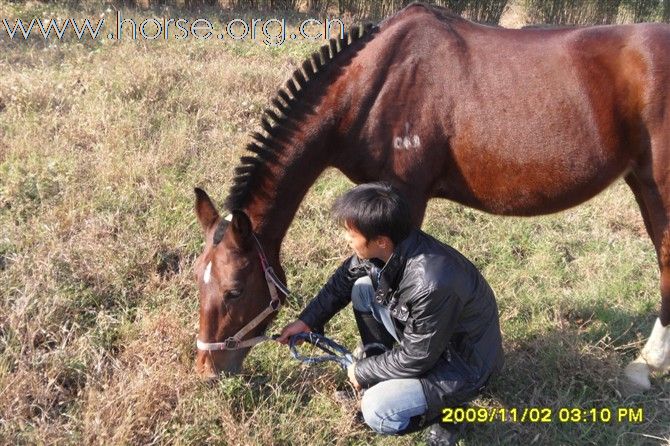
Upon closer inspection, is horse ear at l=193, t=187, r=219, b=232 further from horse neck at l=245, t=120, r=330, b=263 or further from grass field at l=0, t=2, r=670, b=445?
grass field at l=0, t=2, r=670, b=445

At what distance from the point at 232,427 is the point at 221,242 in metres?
0.85

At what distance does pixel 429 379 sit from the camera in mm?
2314

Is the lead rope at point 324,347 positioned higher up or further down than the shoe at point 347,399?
higher up

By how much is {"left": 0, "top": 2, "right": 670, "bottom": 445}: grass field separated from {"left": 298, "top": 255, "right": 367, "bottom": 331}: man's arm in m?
0.38

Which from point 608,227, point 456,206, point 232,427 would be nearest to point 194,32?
point 456,206

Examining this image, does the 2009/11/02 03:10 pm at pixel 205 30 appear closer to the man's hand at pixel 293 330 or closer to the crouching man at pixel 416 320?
the man's hand at pixel 293 330

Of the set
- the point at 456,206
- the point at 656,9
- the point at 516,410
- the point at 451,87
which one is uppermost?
the point at 656,9

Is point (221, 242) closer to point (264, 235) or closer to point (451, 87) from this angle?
point (264, 235)

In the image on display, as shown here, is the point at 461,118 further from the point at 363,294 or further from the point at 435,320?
the point at 435,320

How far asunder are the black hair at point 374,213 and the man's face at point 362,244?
2cm

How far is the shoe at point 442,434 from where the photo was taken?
100 inches

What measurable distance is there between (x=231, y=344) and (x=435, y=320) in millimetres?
999

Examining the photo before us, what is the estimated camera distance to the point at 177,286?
341cm

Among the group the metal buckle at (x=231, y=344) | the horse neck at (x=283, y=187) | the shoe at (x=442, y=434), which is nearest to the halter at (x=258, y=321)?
the metal buckle at (x=231, y=344)
